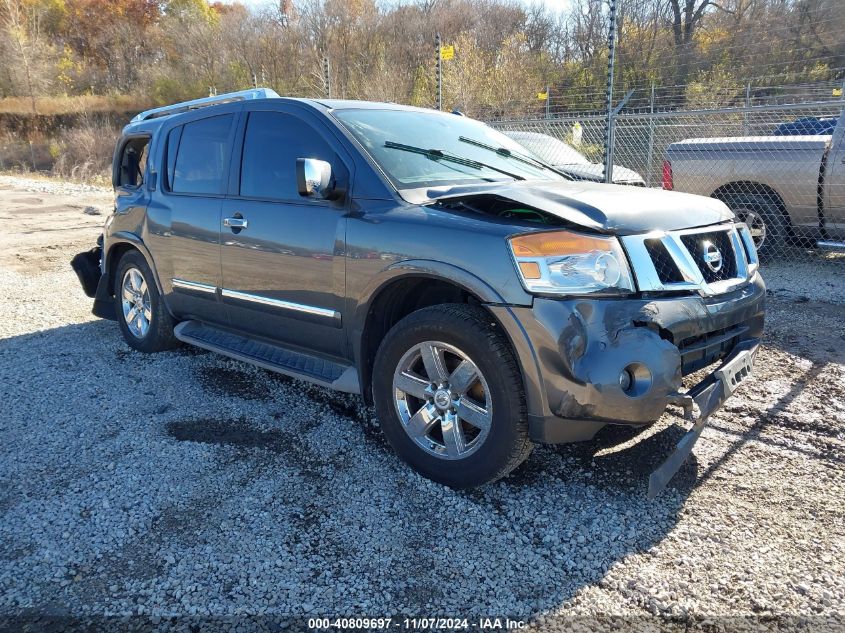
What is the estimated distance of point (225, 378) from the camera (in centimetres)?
460

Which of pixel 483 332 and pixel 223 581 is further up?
pixel 483 332

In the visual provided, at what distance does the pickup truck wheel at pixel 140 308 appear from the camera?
4980 millimetres

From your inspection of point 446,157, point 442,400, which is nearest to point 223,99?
point 446,157

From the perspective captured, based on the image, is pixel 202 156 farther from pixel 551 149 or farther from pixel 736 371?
pixel 551 149

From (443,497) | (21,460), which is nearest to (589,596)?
(443,497)

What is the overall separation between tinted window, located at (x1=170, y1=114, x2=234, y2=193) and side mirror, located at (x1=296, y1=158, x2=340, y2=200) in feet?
3.95

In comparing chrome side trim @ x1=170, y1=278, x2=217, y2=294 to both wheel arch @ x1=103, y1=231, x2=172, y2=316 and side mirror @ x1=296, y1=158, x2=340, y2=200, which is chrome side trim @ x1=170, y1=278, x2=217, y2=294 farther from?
side mirror @ x1=296, y1=158, x2=340, y2=200

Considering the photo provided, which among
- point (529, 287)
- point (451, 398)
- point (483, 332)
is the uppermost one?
point (529, 287)

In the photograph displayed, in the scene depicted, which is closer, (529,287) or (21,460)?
(529,287)

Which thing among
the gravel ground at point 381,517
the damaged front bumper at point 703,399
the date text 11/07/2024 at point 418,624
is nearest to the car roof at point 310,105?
the gravel ground at point 381,517

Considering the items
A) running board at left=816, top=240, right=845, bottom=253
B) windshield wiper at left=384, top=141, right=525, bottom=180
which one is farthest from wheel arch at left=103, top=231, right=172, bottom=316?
running board at left=816, top=240, right=845, bottom=253

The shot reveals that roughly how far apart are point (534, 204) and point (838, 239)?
6.06 metres

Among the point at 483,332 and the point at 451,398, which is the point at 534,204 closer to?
the point at 483,332

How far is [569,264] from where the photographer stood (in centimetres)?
264
